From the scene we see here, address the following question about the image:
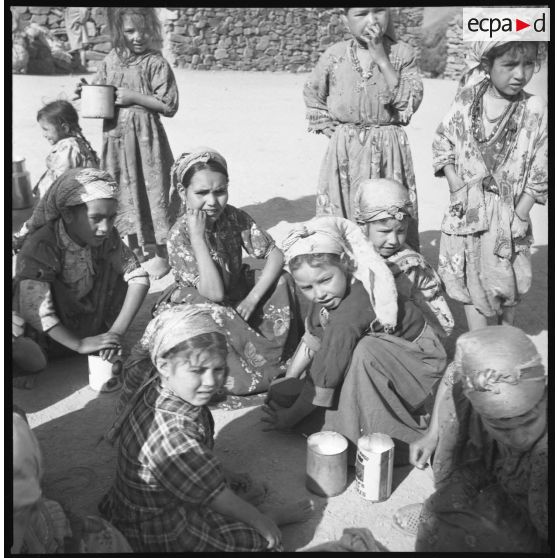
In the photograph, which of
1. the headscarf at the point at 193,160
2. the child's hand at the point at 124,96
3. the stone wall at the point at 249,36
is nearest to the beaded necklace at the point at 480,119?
the headscarf at the point at 193,160

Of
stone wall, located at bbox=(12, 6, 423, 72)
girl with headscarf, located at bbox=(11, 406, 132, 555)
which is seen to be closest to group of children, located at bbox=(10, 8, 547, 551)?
girl with headscarf, located at bbox=(11, 406, 132, 555)

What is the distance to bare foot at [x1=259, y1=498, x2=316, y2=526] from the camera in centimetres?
277

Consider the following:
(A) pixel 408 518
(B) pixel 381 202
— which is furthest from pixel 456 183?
(A) pixel 408 518

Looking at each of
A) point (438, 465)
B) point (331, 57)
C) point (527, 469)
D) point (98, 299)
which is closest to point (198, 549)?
point (438, 465)

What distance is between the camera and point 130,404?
2697 millimetres

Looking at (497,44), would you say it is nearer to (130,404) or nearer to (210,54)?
(130,404)

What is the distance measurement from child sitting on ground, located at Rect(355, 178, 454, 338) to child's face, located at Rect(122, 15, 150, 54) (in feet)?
8.29

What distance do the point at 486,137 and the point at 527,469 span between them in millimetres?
2184

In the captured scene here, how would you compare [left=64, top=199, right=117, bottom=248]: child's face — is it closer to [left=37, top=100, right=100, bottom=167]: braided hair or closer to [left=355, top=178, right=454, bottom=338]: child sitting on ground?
[left=355, top=178, right=454, bottom=338]: child sitting on ground

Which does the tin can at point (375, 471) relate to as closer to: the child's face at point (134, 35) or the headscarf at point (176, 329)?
the headscarf at point (176, 329)

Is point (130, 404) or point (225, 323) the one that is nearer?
point (130, 404)

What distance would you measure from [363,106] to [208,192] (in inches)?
56.3

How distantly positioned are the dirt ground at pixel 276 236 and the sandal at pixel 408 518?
3cm

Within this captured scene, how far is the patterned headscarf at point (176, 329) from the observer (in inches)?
98.0
